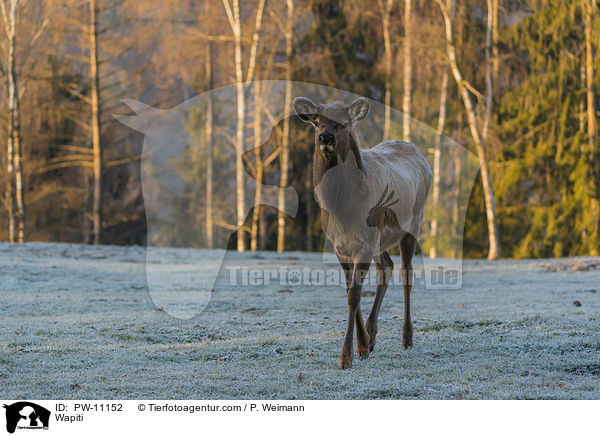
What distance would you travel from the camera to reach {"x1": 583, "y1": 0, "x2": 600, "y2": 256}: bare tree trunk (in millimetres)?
22109

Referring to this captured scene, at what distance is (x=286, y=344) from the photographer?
6.71 meters

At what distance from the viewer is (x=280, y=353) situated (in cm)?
632

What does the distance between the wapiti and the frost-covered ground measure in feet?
1.52

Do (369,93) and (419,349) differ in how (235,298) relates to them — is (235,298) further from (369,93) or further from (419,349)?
(369,93)

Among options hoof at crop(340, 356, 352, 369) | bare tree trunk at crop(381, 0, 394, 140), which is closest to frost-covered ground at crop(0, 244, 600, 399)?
hoof at crop(340, 356, 352, 369)

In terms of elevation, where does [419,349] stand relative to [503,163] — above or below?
below

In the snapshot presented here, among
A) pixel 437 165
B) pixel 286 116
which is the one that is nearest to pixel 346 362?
pixel 437 165

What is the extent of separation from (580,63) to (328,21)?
9.58 m

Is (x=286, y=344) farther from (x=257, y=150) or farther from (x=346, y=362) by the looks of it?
(x=257, y=150)

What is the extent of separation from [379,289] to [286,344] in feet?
3.63

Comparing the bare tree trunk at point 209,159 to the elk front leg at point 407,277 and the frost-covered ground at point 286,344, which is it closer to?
the frost-covered ground at point 286,344
